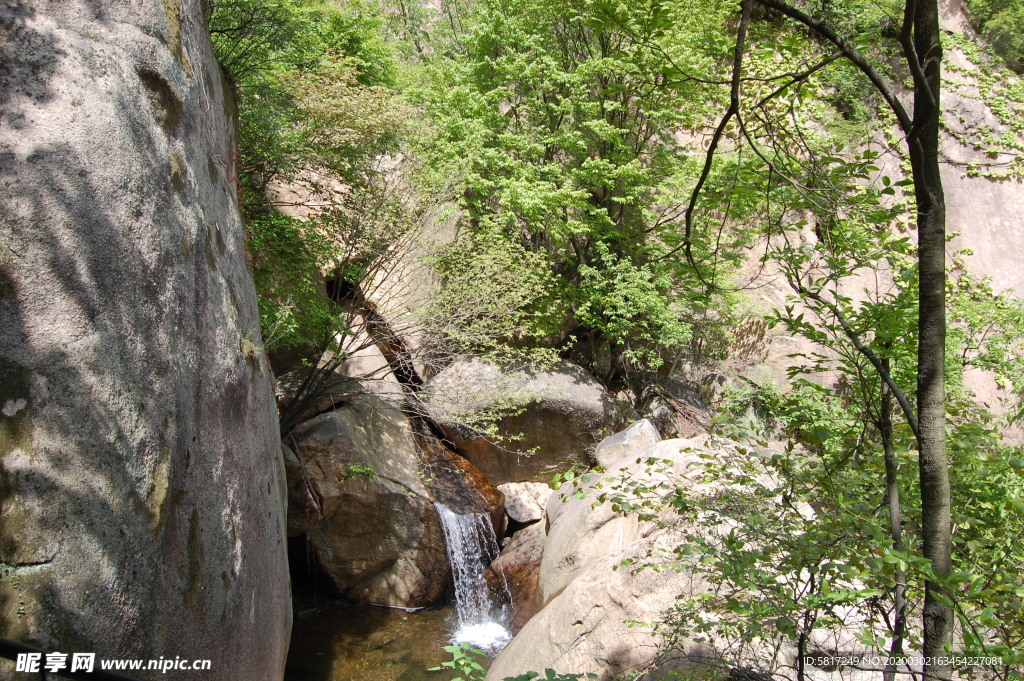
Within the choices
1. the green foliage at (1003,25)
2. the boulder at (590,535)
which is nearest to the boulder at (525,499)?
the boulder at (590,535)

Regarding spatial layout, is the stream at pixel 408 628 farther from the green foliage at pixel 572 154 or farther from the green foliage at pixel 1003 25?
the green foliage at pixel 1003 25

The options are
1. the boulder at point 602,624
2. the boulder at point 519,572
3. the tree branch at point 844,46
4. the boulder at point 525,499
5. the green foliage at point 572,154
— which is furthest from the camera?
the green foliage at point 572,154

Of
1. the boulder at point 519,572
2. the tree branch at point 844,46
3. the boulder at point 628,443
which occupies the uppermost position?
the tree branch at point 844,46

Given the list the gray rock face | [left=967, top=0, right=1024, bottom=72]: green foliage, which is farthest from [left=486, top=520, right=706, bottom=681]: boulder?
[left=967, top=0, right=1024, bottom=72]: green foliage

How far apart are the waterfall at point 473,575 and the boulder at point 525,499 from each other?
30.2 inches

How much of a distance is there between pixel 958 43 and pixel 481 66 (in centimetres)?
1160

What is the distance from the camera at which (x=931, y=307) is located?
2490mm

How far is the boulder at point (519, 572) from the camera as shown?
8180mm

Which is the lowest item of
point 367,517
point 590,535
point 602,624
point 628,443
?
point 602,624

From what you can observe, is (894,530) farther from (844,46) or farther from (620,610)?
(620,610)

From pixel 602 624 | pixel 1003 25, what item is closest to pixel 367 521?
pixel 602 624

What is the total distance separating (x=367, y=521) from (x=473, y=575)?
1.70 m

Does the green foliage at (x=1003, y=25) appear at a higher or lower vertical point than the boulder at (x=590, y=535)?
higher

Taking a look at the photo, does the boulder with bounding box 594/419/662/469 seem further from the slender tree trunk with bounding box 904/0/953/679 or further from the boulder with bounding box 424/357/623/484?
the slender tree trunk with bounding box 904/0/953/679
